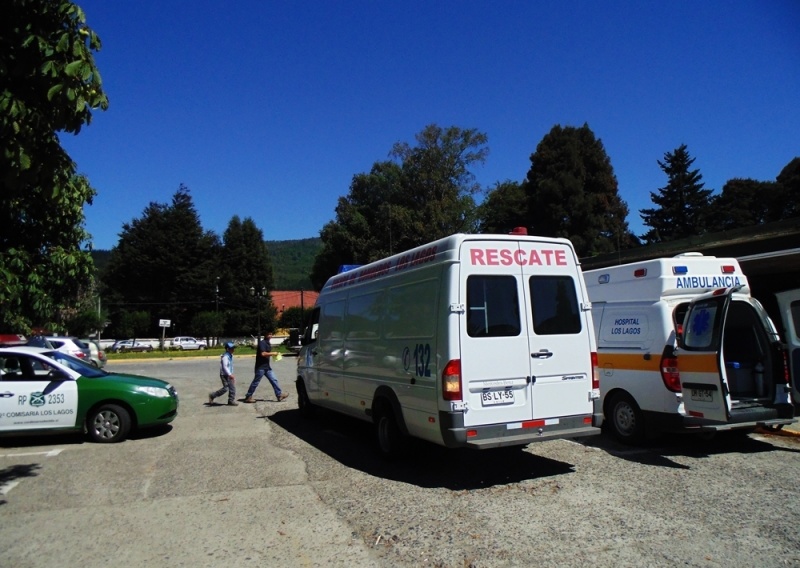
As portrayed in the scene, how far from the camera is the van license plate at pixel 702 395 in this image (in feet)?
23.3

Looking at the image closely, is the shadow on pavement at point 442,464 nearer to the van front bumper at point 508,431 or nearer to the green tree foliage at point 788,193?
the van front bumper at point 508,431

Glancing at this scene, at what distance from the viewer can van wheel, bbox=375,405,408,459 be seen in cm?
748

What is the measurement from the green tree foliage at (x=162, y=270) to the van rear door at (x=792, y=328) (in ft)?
239

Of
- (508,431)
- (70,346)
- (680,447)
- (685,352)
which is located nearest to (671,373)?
(685,352)

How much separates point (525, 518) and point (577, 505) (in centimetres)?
68

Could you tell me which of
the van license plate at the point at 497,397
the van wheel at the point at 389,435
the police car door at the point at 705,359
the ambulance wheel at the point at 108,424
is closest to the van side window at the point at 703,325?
the police car door at the point at 705,359

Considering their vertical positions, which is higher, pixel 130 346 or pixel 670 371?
pixel 670 371

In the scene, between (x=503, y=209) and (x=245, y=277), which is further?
(x=245, y=277)

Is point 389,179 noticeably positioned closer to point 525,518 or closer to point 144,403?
point 144,403

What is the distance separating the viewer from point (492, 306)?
6621mm

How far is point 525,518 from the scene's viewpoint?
211 inches

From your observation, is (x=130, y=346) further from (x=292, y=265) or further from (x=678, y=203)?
(x=292, y=265)

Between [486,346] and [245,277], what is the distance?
79.7 metres

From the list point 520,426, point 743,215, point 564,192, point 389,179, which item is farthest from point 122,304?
point 520,426
